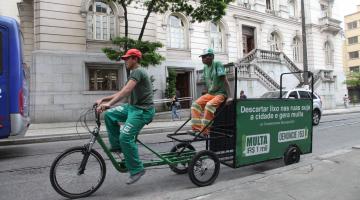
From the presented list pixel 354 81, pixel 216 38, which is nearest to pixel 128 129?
pixel 216 38

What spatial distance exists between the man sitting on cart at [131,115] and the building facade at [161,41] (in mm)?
14665

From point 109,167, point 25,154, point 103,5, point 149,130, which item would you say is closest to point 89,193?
point 109,167

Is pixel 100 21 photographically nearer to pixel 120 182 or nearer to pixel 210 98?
pixel 210 98

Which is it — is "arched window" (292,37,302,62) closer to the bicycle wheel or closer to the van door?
the van door

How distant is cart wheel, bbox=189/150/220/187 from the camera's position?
5032 millimetres

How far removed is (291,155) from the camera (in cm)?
632

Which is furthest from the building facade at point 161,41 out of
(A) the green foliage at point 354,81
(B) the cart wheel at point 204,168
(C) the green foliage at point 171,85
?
(A) the green foliage at point 354,81

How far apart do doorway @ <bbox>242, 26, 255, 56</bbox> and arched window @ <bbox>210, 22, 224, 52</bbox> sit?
306 centimetres

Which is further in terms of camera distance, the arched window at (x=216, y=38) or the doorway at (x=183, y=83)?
the arched window at (x=216, y=38)

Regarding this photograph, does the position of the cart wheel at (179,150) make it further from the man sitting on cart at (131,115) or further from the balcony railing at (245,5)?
the balcony railing at (245,5)

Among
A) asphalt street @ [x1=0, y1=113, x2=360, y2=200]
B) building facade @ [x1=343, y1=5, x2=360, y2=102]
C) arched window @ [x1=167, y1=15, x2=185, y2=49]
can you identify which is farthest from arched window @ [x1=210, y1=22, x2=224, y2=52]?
building facade @ [x1=343, y1=5, x2=360, y2=102]

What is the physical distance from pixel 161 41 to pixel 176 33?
1.96 m

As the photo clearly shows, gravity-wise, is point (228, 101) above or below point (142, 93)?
below

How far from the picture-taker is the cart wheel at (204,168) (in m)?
5.03
